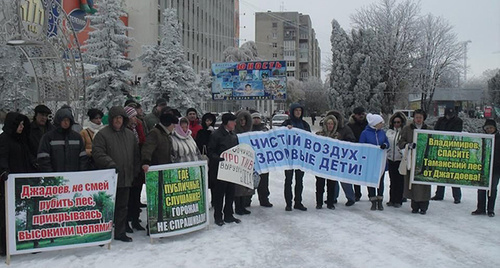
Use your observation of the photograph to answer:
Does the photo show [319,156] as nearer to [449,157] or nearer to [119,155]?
[449,157]

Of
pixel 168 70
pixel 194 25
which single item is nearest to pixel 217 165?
pixel 168 70

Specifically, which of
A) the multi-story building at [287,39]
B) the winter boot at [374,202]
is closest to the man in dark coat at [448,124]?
the winter boot at [374,202]

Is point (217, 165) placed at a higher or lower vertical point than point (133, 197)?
higher

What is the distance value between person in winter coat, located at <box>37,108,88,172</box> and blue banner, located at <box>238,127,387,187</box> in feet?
11.4

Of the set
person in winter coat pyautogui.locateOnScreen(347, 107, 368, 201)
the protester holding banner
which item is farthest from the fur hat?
the protester holding banner

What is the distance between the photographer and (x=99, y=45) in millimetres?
31531

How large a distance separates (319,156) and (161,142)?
3304 millimetres

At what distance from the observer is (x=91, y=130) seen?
24.3 ft

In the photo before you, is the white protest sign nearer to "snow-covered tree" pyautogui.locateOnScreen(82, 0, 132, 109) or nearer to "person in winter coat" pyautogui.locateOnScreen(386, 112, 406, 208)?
"person in winter coat" pyautogui.locateOnScreen(386, 112, 406, 208)

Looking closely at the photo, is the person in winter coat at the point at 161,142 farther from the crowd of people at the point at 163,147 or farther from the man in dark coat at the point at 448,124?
the man in dark coat at the point at 448,124

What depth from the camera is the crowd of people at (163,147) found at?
6.35m

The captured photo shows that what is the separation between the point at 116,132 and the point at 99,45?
26.9m

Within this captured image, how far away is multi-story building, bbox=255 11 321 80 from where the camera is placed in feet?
392

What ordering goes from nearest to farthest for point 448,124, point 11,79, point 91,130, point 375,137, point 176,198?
point 176,198 → point 91,130 → point 375,137 → point 448,124 → point 11,79
